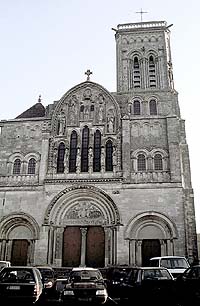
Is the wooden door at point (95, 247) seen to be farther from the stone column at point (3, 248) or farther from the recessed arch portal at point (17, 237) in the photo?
the stone column at point (3, 248)

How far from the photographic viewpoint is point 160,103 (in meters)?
27.1

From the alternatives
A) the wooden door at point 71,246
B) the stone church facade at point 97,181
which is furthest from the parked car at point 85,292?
the wooden door at point 71,246

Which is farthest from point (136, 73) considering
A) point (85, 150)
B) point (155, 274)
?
point (155, 274)

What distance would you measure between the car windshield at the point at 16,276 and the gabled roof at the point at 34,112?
20.4 m

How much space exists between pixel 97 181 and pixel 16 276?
13.8 meters

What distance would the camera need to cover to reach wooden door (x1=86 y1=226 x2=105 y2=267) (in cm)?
2280

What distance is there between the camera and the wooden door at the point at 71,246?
907 inches

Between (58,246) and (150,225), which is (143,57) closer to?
(150,225)

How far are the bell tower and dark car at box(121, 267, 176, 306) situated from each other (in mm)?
19224

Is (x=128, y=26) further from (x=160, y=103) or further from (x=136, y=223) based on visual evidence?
(x=136, y=223)

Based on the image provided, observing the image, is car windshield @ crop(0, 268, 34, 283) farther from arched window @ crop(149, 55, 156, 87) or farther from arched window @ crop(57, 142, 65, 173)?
arched window @ crop(149, 55, 156, 87)

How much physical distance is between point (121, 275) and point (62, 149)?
13195mm

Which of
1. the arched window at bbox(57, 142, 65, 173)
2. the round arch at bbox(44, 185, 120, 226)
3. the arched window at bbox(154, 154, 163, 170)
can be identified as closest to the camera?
the round arch at bbox(44, 185, 120, 226)

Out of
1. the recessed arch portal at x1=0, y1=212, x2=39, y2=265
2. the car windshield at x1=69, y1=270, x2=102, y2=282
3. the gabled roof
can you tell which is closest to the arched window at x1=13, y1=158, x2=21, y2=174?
the recessed arch portal at x1=0, y1=212, x2=39, y2=265
